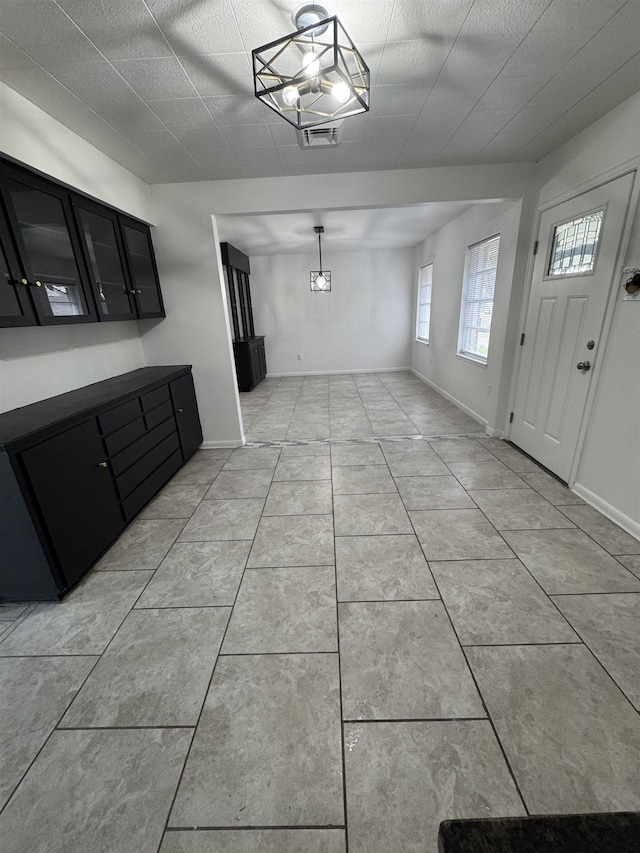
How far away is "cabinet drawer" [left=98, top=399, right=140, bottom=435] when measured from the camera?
205cm

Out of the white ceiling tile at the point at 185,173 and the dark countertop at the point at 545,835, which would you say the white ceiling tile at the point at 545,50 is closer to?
the white ceiling tile at the point at 185,173

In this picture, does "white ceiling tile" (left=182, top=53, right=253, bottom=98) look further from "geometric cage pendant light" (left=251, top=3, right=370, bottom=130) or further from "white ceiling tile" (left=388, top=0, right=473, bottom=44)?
"white ceiling tile" (left=388, top=0, right=473, bottom=44)

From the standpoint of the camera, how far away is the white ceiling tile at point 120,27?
4.24 feet

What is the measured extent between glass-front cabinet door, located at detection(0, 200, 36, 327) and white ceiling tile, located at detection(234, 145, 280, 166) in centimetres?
159

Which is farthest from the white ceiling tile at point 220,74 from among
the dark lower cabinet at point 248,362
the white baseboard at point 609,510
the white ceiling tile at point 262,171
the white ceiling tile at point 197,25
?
the dark lower cabinet at point 248,362

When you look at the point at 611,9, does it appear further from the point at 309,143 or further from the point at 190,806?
the point at 190,806

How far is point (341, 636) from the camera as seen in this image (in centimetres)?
149

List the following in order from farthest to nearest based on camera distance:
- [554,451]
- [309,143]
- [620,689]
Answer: [554,451] < [309,143] < [620,689]

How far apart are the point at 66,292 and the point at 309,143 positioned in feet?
5.56

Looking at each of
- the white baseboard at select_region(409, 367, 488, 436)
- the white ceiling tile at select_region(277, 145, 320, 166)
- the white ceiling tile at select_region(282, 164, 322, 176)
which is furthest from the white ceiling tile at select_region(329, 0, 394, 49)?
the white baseboard at select_region(409, 367, 488, 436)

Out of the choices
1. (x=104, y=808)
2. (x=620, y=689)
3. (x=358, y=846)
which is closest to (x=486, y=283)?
(x=620, y=689)

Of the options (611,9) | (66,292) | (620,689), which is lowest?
(620,689)

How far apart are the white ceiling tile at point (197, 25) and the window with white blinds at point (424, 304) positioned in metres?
4.86

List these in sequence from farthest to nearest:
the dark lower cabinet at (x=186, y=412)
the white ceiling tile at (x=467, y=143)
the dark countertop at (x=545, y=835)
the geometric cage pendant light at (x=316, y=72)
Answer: the dark lower cabinet at (x=186, y=412)
the white ceiling tile at (x=467, y=143)
the geometric cage pendant light at (x=316, y=72)
the dark countertop at (x=545, y=835)
